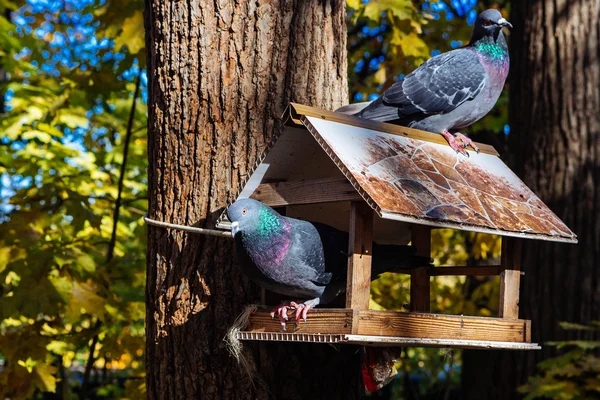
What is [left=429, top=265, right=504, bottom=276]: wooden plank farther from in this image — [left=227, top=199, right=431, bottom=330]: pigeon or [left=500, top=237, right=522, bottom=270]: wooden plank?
[left=227, top=199, right=431, bottom=330]: pigeon

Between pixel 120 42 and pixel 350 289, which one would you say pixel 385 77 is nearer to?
pixel 120 42

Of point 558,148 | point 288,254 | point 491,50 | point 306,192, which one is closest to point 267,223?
point 288,254

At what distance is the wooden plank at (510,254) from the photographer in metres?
2.46

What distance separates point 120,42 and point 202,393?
2209mm

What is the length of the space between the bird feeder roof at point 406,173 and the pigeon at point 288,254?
23 centimetres

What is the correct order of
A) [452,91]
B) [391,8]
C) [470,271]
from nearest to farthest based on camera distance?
[452,91]
[470,271]
[391,8]

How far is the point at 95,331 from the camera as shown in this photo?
13.4 feet

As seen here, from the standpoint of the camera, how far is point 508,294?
244 cm

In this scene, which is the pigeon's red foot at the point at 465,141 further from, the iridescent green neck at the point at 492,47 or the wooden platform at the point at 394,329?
the wooden platform at the point at 394,329

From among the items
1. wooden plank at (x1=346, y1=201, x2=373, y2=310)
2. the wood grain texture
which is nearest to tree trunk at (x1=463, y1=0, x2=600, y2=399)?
the wood grain texture

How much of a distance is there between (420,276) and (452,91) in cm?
74

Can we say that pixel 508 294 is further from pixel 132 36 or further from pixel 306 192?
pixel 132 36

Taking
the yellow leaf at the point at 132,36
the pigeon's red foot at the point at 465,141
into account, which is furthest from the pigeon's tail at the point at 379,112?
the yellow leaf at the point at 132,36

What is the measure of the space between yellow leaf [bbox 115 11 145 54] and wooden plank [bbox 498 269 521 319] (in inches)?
95.7
